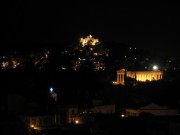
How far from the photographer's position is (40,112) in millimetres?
20781

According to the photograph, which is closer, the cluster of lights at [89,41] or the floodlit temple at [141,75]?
the floodlit temple at [141,75]

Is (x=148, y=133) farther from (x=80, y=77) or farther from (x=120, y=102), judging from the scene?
(x=80, y=77)

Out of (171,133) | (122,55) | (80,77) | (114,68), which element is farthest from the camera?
(122,55)

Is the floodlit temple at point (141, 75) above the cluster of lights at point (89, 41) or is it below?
below

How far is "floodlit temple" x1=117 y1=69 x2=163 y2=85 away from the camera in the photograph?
4091cm

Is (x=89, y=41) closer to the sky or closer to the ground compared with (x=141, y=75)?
closer to the sky

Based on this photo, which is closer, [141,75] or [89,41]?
[141,75]

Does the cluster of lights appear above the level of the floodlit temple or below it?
above

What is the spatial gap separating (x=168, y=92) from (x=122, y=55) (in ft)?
87.6

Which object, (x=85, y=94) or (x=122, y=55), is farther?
(x=122, y=55)

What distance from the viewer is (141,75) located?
4212cm

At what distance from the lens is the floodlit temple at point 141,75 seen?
40.9 meters

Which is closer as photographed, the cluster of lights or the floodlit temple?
the floodlit temple

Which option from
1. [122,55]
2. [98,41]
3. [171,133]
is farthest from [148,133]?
[98,41]
